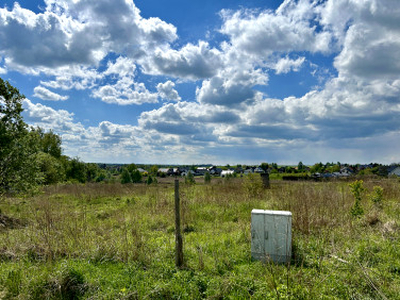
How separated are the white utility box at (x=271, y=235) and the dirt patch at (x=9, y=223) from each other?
7817 millimetres

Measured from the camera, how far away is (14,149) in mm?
9219

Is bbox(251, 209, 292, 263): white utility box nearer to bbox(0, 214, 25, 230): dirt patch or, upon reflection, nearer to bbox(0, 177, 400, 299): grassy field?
bbox(0, 177, 400, 299): grassy field

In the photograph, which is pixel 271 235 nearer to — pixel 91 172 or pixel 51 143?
pixel 51 143

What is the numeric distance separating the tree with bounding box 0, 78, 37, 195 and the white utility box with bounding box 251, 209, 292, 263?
30.8 feet

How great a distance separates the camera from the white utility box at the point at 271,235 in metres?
4.43

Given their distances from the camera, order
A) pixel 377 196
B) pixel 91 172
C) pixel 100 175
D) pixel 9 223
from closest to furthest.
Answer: pixel 377 196
pixel 9 223
pixel 91 172
pixel 100 175

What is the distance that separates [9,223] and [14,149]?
280cm

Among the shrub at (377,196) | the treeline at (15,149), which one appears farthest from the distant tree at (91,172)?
the shrub at (377,196)

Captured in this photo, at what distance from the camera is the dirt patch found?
7.90 meters

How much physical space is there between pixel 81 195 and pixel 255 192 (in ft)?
34.8

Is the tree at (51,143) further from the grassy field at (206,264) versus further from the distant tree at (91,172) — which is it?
the grassy field at (206,264)

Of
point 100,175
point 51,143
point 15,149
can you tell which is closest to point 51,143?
point 51,143

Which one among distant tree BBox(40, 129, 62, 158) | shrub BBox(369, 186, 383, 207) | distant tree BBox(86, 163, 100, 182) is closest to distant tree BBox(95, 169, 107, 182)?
distant tree BBox(86, 163, 100, 182)

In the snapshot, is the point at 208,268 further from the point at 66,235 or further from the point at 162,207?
the point at 162,207
